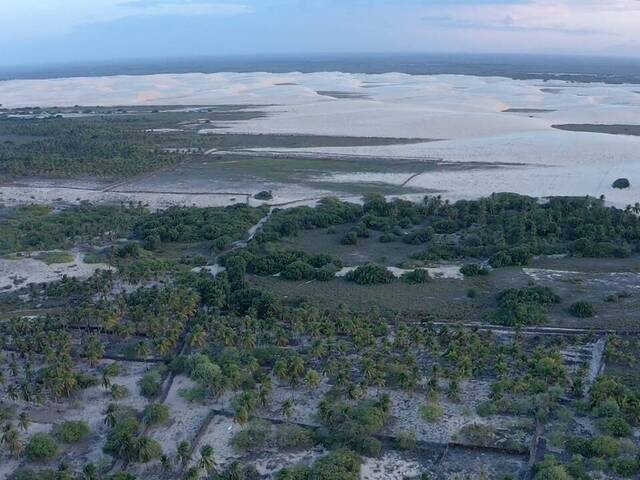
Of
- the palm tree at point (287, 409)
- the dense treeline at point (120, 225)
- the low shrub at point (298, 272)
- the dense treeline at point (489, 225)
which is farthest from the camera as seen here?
the dense treeline at point (120, 225)

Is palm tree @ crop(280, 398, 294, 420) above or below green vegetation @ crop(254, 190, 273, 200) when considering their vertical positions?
below

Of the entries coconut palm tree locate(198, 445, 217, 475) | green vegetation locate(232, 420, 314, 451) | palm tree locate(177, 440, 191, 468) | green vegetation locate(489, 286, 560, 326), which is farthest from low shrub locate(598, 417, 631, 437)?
palm tree locate(177, 440, 191, 468)

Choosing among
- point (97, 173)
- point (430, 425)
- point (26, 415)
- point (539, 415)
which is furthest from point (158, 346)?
point (97, 173)

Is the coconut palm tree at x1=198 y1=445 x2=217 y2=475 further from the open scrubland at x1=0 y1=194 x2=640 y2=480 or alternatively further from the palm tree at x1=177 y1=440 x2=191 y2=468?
the palm tree at x1=177 y1=440 x2=191 y2=468

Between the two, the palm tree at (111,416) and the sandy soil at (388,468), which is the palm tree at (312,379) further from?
the palm tree at (111,416)

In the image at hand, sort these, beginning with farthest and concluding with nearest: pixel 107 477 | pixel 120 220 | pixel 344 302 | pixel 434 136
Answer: pixel 434 136
pixel 120 220
pixel 344 302
pixel 107 477

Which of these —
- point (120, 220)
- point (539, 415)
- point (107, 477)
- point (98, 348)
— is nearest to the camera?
point (107, 477)

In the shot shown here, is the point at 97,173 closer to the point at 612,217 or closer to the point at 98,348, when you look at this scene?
the point at 98,348

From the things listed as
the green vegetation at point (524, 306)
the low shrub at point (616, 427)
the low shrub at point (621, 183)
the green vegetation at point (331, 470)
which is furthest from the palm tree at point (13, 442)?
the low shrub at point (621, 183)
